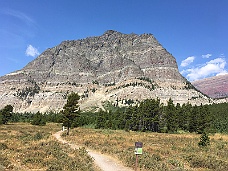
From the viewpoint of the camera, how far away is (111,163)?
72.3 ft

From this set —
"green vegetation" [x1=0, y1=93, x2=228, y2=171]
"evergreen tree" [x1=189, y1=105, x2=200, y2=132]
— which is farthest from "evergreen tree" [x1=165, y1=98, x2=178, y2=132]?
"evergreen tree" [x1=189, y1=105, x2=200, y2=132]

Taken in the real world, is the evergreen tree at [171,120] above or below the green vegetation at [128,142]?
above

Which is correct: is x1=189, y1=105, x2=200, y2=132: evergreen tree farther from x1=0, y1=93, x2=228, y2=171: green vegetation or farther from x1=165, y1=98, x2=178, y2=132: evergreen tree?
x1=165, y1=98, x2=178, y2=132: evergreen tree

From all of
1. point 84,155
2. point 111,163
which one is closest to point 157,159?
point 111,163

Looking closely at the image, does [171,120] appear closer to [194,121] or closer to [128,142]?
[194,121]

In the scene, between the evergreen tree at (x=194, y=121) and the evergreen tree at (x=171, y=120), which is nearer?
the evergreen tree at (x=171, y=120)

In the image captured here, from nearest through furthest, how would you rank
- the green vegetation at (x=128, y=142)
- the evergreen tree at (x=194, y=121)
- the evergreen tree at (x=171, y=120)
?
the green vegetation at (x=128, y=142) < the evergreen tree at (x=171, y=120) < the evergreen tree at (x=194, y=121)

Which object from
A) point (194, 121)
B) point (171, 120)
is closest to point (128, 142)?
point (171, 120)

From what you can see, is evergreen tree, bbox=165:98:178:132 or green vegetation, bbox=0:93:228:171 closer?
green vegetation, bbox=0:93:228:171

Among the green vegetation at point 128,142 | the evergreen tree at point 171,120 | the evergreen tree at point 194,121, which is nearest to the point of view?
the green vegetation at point 128,142

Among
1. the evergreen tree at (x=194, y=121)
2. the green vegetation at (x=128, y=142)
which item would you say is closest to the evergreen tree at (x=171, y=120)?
the green vegetation at (x=128, y=142)

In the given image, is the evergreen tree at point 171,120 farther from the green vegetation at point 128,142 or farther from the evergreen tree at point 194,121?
the evergreen tree at point 194,121

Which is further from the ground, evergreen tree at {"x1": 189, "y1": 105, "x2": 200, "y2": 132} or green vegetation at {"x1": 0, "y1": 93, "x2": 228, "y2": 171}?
evergreen tree at {"x1": 189, "y1": 105, "x2": 200, "y2": 132}

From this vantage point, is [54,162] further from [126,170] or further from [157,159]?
[157,159]
